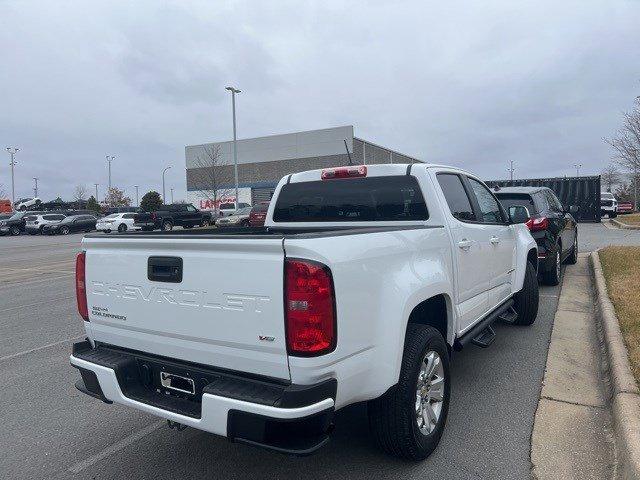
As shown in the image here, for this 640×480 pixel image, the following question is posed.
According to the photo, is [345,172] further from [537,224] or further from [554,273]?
[554,273]

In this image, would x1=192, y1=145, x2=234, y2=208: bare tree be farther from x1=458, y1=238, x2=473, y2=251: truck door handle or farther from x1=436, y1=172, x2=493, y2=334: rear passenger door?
x1=458, y1=238, x2=473, y2=251: truck door handle

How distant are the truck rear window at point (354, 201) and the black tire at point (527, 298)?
2704 mm

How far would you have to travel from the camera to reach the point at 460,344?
3.90 m

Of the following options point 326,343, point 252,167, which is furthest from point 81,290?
point 252,167

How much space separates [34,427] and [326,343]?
2799 millimetres

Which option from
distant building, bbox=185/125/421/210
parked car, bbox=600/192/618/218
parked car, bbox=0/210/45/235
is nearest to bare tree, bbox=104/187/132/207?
distant building, bbox=185/125/421/210

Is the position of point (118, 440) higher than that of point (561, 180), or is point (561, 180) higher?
point (561, 180)

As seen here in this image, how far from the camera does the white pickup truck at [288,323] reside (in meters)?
2.44

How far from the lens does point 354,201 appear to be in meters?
4.26

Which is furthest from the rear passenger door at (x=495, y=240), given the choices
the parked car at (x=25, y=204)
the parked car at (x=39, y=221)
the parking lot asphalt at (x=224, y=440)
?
the parked car at (x=25, y=204)

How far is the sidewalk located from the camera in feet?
10.3

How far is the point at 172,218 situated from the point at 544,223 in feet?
92.4

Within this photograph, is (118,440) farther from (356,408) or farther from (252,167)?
(252,167)

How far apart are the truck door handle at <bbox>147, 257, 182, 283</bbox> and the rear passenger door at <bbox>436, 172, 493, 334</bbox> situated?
205 centimetres
